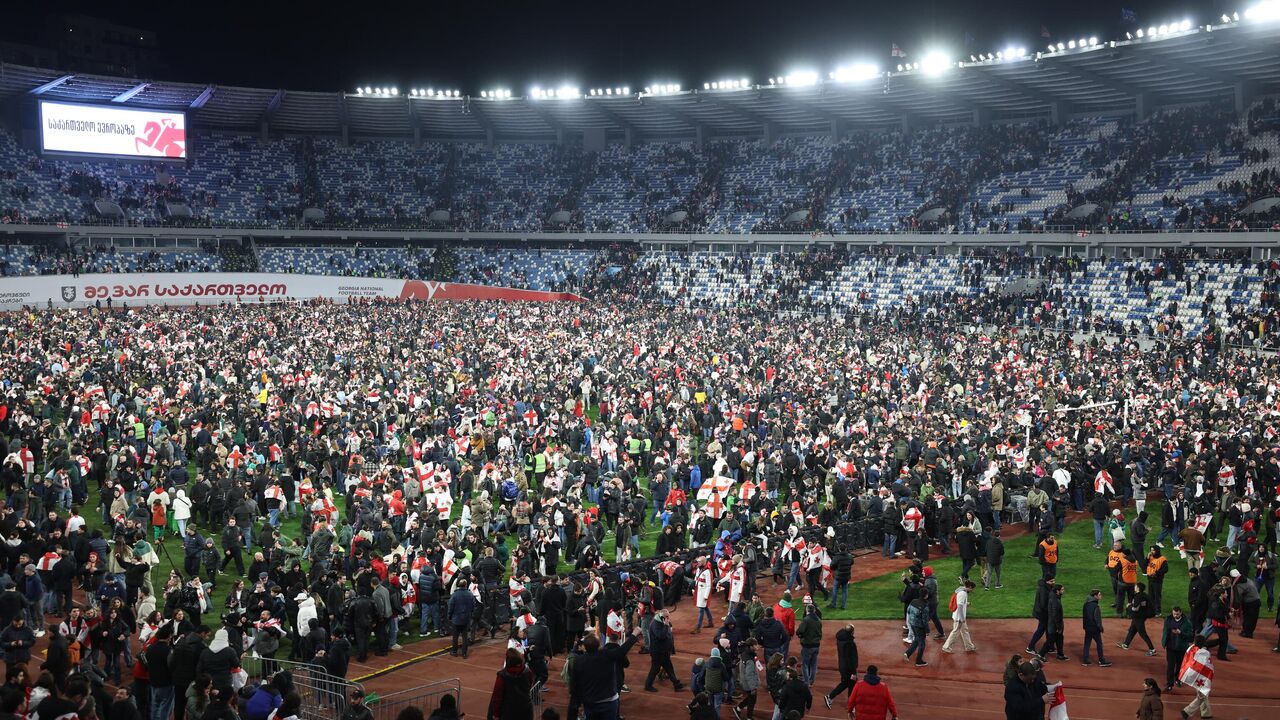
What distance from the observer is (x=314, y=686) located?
12602mm

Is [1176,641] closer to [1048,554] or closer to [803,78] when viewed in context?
[1048,554]

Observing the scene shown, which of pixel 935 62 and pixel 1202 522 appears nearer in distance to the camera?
pixel 1202 522

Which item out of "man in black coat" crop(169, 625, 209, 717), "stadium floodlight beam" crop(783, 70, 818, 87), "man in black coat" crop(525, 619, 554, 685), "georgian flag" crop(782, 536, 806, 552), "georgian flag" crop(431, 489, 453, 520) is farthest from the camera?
"stadium floodlight beam" crop(783, 70, 818, 87)

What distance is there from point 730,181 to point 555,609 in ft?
190

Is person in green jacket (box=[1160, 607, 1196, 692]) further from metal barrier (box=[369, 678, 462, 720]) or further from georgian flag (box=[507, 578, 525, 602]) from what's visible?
metal barrier (box=[369, 678, 462, 720])

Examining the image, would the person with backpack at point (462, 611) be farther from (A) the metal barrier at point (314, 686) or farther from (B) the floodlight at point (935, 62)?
(B) the floodlight at point (935, 62)

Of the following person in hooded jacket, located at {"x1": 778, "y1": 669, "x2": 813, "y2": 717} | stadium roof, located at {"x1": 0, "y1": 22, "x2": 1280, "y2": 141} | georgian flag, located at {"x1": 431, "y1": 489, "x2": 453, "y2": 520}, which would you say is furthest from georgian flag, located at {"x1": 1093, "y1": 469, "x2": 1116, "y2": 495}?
stadium roof, located at {"x1": 0, "y1": 22, "x2": 1280, "y2": 141}

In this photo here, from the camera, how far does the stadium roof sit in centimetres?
4953

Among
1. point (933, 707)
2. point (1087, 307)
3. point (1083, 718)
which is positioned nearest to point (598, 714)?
point (933, 707)

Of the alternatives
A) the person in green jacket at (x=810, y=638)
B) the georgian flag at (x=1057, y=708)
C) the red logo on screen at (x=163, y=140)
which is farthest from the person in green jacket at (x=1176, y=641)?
the red logo on screen at (x=163, y=140)

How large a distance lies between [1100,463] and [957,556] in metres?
4.28

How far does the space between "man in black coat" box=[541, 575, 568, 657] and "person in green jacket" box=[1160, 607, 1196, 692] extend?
775cm

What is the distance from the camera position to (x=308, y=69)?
288ft

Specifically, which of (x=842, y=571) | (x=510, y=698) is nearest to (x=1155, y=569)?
(x=842, y=571)
